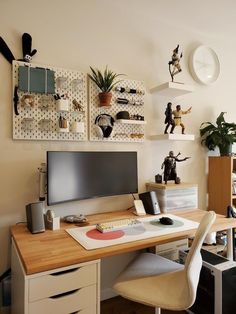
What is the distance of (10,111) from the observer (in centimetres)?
170

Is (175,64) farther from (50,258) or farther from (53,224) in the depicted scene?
(50,258)

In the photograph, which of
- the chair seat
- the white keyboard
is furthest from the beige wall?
the chair seat

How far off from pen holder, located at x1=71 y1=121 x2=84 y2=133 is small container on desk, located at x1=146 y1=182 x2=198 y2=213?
81 cm

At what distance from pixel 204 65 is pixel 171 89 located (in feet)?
2.44

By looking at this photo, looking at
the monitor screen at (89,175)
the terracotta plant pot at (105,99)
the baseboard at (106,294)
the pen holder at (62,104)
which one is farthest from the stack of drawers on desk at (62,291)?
the terracotta plant pot at (105,99)

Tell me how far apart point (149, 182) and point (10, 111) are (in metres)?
1.32

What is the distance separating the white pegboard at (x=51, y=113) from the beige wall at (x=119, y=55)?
0.19 feet

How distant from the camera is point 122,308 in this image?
1.93 meters

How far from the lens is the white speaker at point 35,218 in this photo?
1497 millimetres

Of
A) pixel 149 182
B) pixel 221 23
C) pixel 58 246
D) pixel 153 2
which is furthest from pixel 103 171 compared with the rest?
pixel 221 23

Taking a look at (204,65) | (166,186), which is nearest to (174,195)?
(166,186)

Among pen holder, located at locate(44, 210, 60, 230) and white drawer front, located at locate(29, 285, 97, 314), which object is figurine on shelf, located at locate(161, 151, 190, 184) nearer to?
pen holder, located at locate(44, 210, 60, 230)

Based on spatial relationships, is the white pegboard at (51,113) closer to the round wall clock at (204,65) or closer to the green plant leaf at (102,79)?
the green plant leaf at (102,79)

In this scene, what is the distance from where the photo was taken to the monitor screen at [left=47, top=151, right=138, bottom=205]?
5.34 ft
